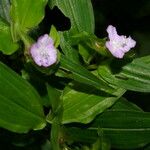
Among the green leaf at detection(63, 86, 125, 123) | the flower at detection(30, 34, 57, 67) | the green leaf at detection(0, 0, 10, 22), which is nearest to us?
the flower at detection(30, 34, 57, 67)

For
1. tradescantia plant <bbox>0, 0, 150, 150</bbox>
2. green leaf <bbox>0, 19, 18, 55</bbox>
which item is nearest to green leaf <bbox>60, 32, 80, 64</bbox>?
tradescantia plant <bbox>0, 0, 150, 150</bbox>

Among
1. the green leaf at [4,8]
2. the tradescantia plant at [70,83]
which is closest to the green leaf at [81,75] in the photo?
the tradescantia plant at [70,83]

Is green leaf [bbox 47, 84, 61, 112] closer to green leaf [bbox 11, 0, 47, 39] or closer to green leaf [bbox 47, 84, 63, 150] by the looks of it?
green leaf [bbox 47, 84, 63, 150]

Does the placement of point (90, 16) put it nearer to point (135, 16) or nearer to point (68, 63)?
point (68, 63)

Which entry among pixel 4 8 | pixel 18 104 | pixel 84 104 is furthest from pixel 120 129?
pixel 4 8

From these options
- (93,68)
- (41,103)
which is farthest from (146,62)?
(41,103)

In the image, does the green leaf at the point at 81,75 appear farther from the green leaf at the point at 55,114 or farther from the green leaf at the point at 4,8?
the green leaf at the point at 4,8

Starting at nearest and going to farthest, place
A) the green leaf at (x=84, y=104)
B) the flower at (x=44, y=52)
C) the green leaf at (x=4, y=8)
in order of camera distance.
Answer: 1. the flower at (x=44, y=52)
2. the green leaf at (x=84, y=104)
3. the green leaf at (x=4, y=8)

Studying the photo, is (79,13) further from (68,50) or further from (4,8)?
(4,8)
